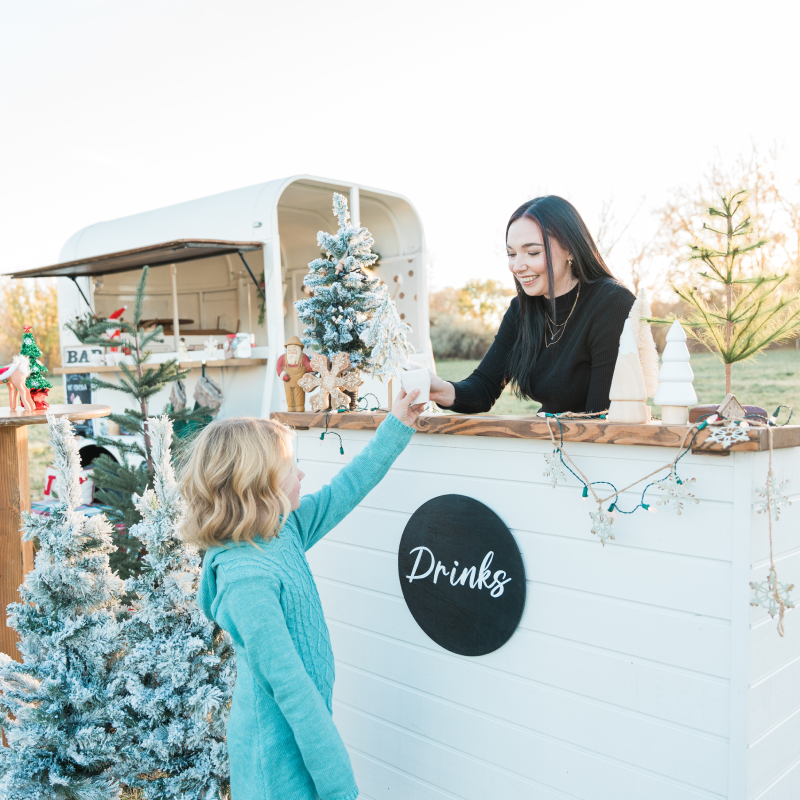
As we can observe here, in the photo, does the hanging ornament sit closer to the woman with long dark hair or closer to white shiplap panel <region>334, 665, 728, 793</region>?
white shiplap panel <region>334, 665, 728, 793</region>

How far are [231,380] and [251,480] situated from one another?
431 cm

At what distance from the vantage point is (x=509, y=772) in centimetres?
179

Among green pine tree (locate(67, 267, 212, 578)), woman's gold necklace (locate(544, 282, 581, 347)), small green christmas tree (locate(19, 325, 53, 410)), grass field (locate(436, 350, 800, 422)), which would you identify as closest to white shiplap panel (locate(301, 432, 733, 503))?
woman's gold necklace (locate(544, 282, 581, 347))

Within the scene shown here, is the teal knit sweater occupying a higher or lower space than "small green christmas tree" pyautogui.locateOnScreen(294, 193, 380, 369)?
lower

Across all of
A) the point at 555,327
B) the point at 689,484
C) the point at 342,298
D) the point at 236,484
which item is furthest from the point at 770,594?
the point at 342,298

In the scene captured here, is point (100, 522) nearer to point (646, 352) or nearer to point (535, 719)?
point (535, 719)

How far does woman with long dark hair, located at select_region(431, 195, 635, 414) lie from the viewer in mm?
1846

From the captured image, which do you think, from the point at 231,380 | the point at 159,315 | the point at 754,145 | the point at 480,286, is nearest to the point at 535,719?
the point at 231,380

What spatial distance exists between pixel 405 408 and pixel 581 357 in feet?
1.68

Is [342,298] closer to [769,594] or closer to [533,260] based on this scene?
[533,260]

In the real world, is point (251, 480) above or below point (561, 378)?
below

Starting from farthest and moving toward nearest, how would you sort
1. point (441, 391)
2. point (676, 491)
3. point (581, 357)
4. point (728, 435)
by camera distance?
point (441, 391) → point (581, 357) → point (676, 491) → point (728, 435)

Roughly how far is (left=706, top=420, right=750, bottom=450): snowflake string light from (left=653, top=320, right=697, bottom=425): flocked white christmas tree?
9 centimetres

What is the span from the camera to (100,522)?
2.33m
